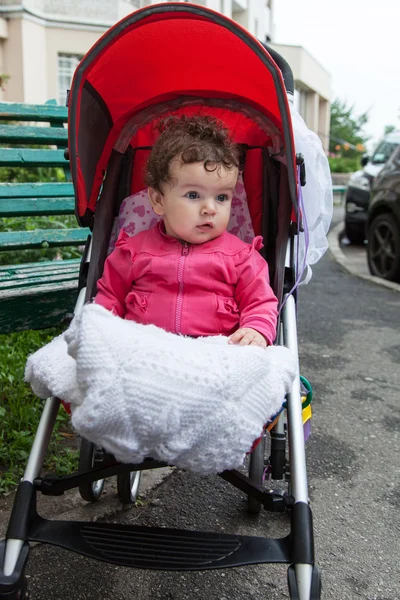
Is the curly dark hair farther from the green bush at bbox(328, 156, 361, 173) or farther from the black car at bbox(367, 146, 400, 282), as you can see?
the green bush at bbox(328, 156, 361, 173)

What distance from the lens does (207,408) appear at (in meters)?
1.66

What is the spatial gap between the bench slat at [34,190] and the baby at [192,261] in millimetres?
1433

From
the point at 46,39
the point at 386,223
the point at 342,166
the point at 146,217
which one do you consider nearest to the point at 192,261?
the point at 146,217

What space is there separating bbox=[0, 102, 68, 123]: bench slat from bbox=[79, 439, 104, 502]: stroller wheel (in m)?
2.35

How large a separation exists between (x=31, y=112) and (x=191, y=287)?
231cm

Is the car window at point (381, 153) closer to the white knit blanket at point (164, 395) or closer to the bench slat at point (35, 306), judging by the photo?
the bench slat at point (35, 306)

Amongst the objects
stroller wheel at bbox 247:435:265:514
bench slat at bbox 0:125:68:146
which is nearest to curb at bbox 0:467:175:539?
stroller wheel at bbox 247:435:265:514

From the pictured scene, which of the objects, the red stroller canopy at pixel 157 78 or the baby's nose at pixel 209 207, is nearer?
the red stroller canopy at pixel 157 78

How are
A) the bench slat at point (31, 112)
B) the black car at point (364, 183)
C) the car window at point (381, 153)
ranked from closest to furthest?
the bench slat at point (31, 112) < the black car at point (364, 183) < the car window at point (381, 153)

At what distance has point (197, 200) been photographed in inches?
93.5

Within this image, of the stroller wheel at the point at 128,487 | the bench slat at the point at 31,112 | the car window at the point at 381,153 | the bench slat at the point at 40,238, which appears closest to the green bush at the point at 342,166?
the car window at the point at 381,153

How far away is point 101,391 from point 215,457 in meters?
0.35

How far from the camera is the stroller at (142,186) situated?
1.83 metres

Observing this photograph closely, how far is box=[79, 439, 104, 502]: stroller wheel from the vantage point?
90.2 inches
